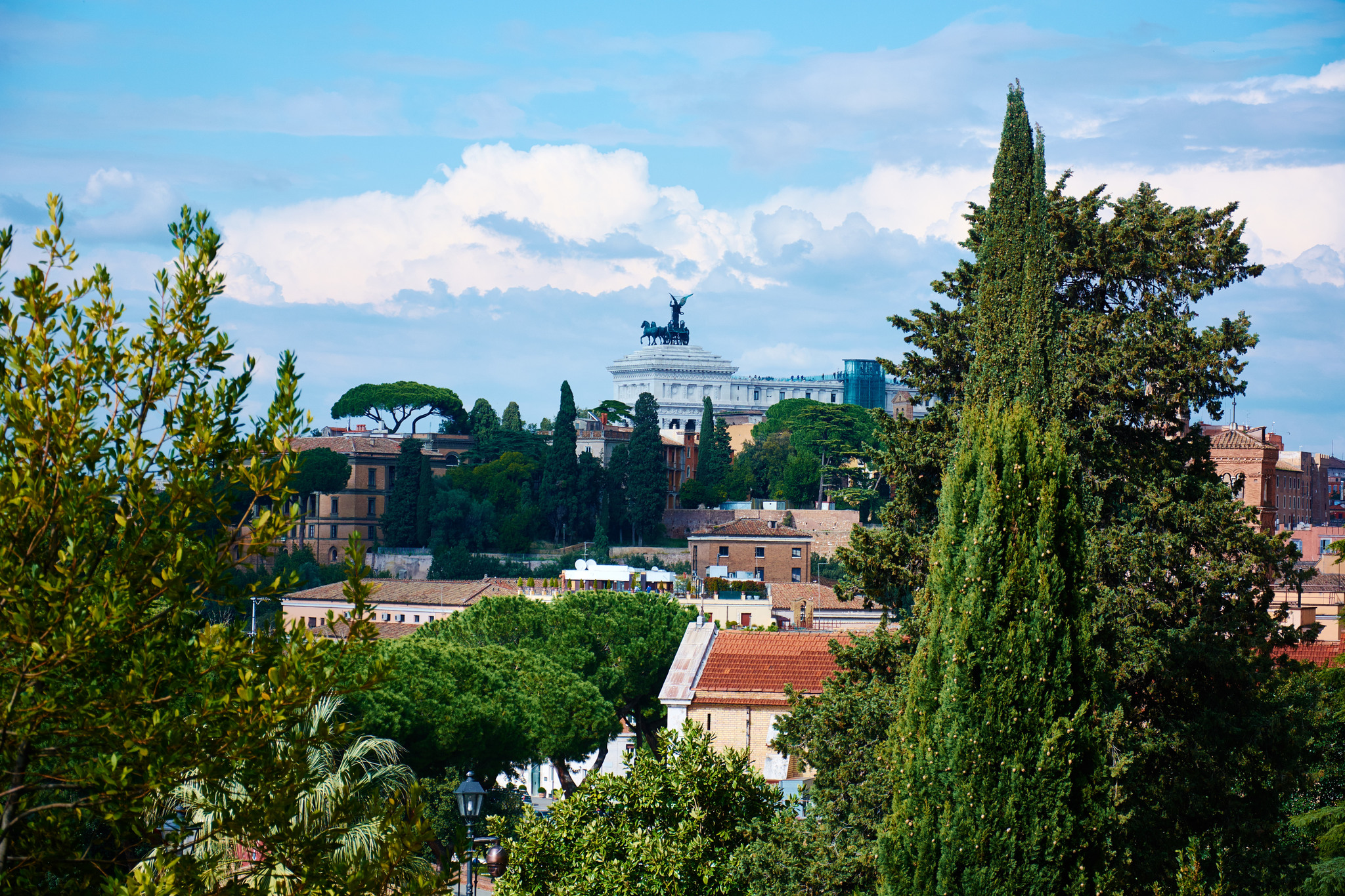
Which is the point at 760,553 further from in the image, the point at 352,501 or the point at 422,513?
the point at 352,501

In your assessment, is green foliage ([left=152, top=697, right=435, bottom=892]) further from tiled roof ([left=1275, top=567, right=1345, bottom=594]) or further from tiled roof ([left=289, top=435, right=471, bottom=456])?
tiled roof ([left=289, top=435, right=471, bottom=456])

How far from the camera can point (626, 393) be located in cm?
12338

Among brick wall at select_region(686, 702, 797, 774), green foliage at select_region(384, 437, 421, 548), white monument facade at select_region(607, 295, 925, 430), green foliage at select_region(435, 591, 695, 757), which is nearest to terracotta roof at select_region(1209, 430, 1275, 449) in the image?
green foliage at select_region(435, 591, 695, 757)

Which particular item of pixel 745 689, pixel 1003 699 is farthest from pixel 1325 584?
pixel 1003 699

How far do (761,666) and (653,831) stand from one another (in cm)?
1166

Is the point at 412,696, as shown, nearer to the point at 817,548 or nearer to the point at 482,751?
the point at 482,751

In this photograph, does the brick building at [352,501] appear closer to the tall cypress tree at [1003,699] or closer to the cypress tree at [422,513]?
the cypress tree at [422,513]

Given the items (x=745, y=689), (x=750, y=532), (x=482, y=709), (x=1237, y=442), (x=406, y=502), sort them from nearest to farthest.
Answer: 1. (x=745, y=689)
2. (x=482, y=709)
3. (x=1237, y=442)
4. (x=750, y=532)
5. (x=406, y=502)

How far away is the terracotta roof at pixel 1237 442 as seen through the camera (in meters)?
42.2

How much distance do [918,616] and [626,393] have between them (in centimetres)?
11192

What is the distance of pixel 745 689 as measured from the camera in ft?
70.0

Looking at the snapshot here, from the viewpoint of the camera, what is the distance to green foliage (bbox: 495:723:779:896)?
33.7 feet

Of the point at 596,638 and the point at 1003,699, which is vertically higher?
the point at 1003,699

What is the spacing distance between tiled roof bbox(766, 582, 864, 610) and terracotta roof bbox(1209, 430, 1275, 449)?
12931 mm
